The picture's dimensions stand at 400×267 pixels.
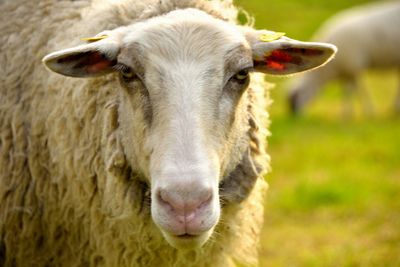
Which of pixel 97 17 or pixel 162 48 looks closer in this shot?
pixel 162 48

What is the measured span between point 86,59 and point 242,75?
2.32 feet

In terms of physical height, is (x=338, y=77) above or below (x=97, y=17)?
below

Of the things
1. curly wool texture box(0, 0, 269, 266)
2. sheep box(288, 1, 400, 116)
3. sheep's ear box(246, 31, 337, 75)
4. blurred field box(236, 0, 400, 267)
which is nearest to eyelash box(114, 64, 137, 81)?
curly wool texture box(0, 0, 269, 266)

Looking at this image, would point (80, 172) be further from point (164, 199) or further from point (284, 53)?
point (284, 53)

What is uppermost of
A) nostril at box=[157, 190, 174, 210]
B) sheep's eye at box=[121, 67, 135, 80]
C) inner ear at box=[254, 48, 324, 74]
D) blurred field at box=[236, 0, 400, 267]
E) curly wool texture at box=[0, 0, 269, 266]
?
sheep's eye at box=[121, 67, 135, 80]

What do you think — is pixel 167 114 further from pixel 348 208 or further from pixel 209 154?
pixel 348 208

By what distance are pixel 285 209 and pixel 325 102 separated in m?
9.50

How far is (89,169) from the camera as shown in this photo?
3.63 meters

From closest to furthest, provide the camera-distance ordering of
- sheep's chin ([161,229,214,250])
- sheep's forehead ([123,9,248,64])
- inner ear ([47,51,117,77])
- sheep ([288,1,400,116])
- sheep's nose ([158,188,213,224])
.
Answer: sheep's nose ([158,188,213,224]) < sheep's chin ([161,229,214,250]) < sheep's forehead ([123,9,248,64]) < inner ear ([47,51,117,77]) < sheep ([288,1,400,116])

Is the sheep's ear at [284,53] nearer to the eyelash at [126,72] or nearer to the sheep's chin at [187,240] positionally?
the eyelash at [126,72]

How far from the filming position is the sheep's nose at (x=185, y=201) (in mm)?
2795

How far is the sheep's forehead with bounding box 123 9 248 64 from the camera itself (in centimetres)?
315

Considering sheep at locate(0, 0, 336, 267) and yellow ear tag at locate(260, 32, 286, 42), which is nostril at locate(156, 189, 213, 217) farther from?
yellow ear tag at locate(260, 32, 286, 42)

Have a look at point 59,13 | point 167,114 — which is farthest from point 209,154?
point 59,13
